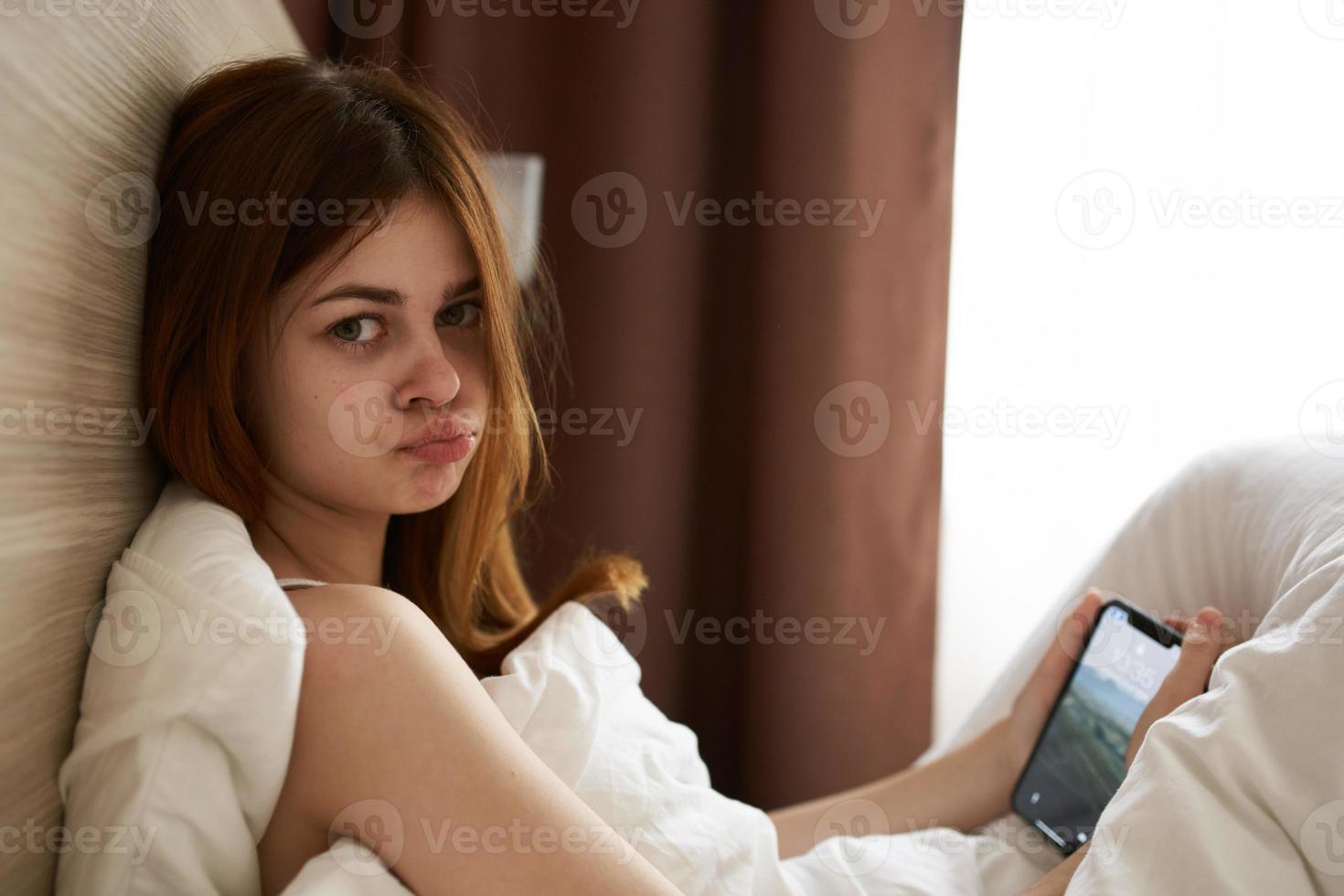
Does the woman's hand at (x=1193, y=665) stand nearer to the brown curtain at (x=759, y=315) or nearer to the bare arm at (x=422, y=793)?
the bare arm at (x=422, y=793)

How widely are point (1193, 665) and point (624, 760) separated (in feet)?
1.52

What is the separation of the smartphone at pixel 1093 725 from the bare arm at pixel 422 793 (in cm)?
44

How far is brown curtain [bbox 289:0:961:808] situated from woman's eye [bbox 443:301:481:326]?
587 mm

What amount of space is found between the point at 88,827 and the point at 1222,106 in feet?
4.52

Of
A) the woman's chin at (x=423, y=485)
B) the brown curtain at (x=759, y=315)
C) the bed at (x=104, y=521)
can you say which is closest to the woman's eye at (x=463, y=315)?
the woman's chin at (x=423, y=485)

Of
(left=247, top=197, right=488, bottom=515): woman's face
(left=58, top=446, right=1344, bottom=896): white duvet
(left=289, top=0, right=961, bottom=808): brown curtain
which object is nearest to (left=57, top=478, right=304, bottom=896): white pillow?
(left=58, top=446, right=1344, bottom=896): white duvet

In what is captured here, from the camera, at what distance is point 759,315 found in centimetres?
152

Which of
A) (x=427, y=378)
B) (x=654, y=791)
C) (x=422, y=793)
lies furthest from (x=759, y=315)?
(x=422, y=793)

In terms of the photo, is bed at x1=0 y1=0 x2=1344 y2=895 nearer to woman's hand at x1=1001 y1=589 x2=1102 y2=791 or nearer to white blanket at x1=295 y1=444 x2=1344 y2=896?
white blanket at x1=295 y1=444 x2=1344 y2=896

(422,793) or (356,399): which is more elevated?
(356,399)

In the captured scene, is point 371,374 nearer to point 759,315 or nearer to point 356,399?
point 356,399

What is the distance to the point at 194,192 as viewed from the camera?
0.80 m

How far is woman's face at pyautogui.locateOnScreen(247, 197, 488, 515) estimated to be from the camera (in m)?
0.83

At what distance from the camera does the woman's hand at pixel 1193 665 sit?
82 centimetres
